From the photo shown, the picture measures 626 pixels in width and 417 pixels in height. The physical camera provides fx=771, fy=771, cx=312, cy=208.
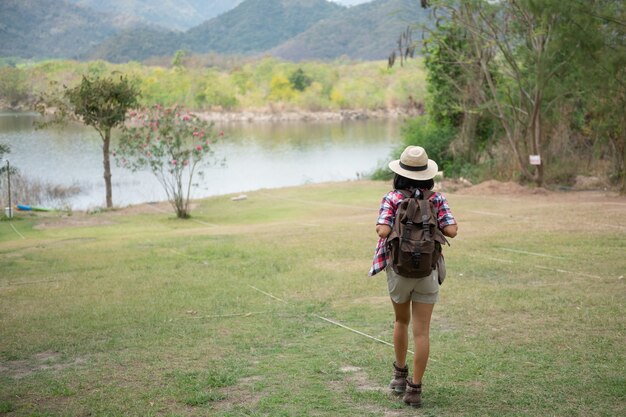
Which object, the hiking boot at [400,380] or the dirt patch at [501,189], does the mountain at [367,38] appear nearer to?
the dirt patch at [501,189]

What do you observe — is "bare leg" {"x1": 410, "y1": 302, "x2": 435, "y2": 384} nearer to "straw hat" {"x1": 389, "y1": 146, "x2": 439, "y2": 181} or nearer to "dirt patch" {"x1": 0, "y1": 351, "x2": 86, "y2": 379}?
"straw hat" {"x1": 389, "y1": 146, "x2": 439, "y2": 181}

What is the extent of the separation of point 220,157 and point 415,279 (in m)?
36.3

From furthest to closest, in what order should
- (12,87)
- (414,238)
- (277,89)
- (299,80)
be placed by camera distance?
1. (299,80)
2. (277,89)
3. (12,87)
4. (414,238)

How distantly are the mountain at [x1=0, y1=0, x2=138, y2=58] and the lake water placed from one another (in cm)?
2000

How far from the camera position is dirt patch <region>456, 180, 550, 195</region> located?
65.3 feet

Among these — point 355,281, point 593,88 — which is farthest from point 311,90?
point 355,281

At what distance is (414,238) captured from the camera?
4711 mm

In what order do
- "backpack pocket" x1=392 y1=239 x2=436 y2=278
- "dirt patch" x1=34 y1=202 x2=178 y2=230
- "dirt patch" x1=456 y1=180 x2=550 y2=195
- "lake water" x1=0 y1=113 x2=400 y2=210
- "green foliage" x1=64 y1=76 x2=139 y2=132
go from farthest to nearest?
"lake water" x1=0 y1=113 x2=400 y2=210, "green foliage" x1=64 y1=76 x2=139 y2=132, "dirt patch" x1=456 y1=180 x2=550 y2=195, "dirt patch" x1=34 y1=202 x2=178 y2=230, "backpack pocket" x1=392 y1=239 x2=436 y2=278

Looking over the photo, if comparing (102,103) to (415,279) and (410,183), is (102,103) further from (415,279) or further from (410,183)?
(415,279)

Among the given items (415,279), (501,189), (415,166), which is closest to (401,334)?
(415,279)

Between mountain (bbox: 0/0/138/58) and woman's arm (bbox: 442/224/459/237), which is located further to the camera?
mountain (bbox: 0/0/138/58)

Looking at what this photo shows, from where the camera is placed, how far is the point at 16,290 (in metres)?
9.37

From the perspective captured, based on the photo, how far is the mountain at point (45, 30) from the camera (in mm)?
67531

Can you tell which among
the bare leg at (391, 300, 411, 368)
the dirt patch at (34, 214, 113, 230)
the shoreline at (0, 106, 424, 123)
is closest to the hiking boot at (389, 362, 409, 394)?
the bare leg at (391, 300, 411, 368)
